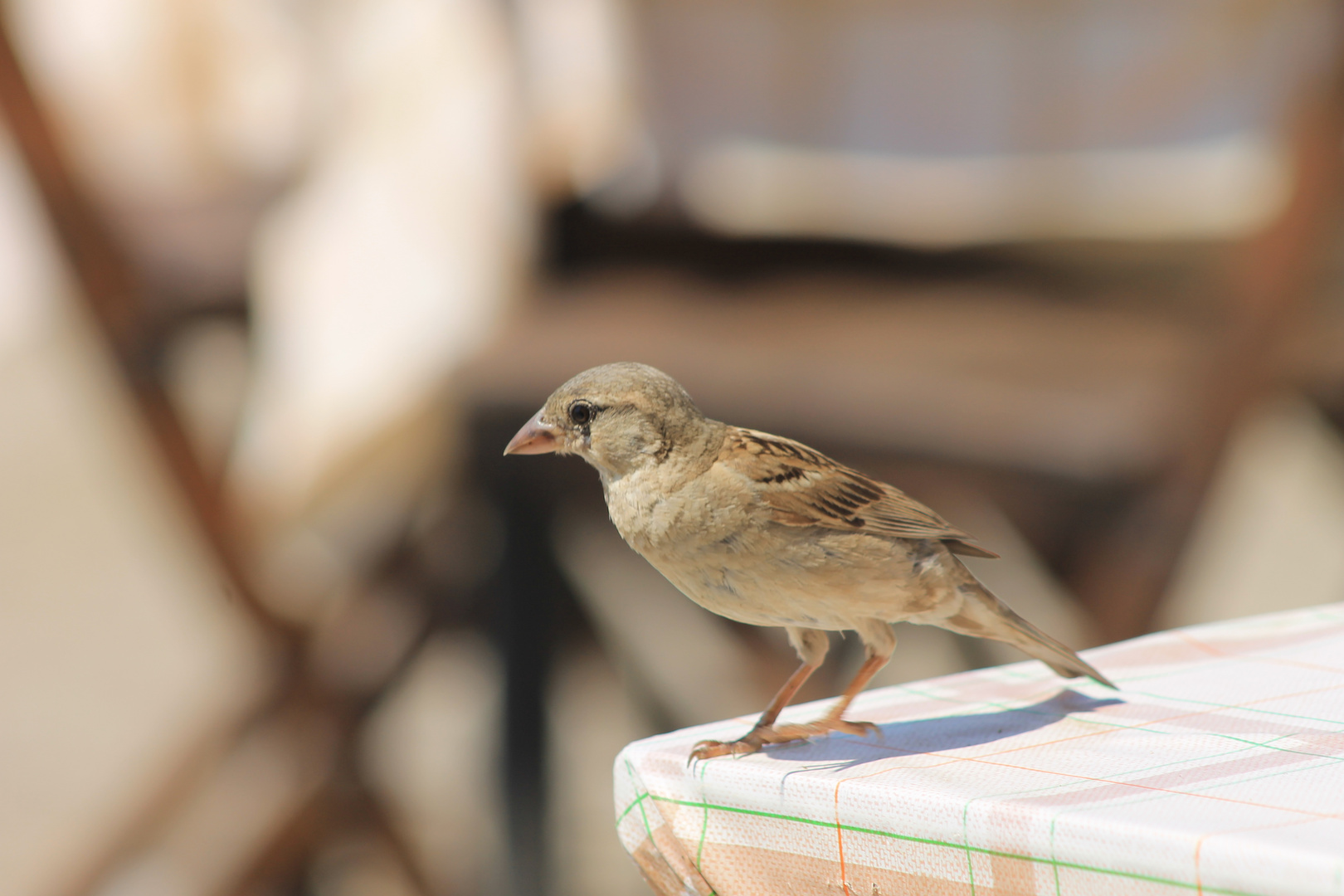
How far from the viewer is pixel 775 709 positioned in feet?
6.57

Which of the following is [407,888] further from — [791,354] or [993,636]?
[993,636]

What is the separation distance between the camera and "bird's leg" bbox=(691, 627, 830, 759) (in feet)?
5.85

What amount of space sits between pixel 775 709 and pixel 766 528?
0.93 feet

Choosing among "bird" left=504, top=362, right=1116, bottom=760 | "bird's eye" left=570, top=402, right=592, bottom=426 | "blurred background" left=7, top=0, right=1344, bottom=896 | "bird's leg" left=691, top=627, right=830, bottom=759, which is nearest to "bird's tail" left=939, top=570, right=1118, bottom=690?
"bird" left=504, top=362, right=1116, bottom=760

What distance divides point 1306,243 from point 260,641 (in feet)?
14.1

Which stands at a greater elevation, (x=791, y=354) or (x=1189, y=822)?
(x=1189, y=822)

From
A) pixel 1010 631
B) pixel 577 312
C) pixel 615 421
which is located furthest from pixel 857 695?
pixel 577 312

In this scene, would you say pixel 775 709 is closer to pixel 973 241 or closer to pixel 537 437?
pixel 537 437

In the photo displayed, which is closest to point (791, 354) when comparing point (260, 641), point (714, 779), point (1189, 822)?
point (260, 641)

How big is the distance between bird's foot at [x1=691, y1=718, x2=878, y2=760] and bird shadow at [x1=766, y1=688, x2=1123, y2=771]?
0.04 feet

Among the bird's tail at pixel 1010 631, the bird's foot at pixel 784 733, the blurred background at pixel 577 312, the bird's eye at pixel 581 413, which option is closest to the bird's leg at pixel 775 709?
the bird's foot at pixel 784 733

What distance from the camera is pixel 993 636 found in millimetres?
2256

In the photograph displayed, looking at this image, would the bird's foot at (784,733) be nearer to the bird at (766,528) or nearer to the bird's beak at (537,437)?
the bird at (766,528)

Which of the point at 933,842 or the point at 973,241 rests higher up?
the point at 933,842
